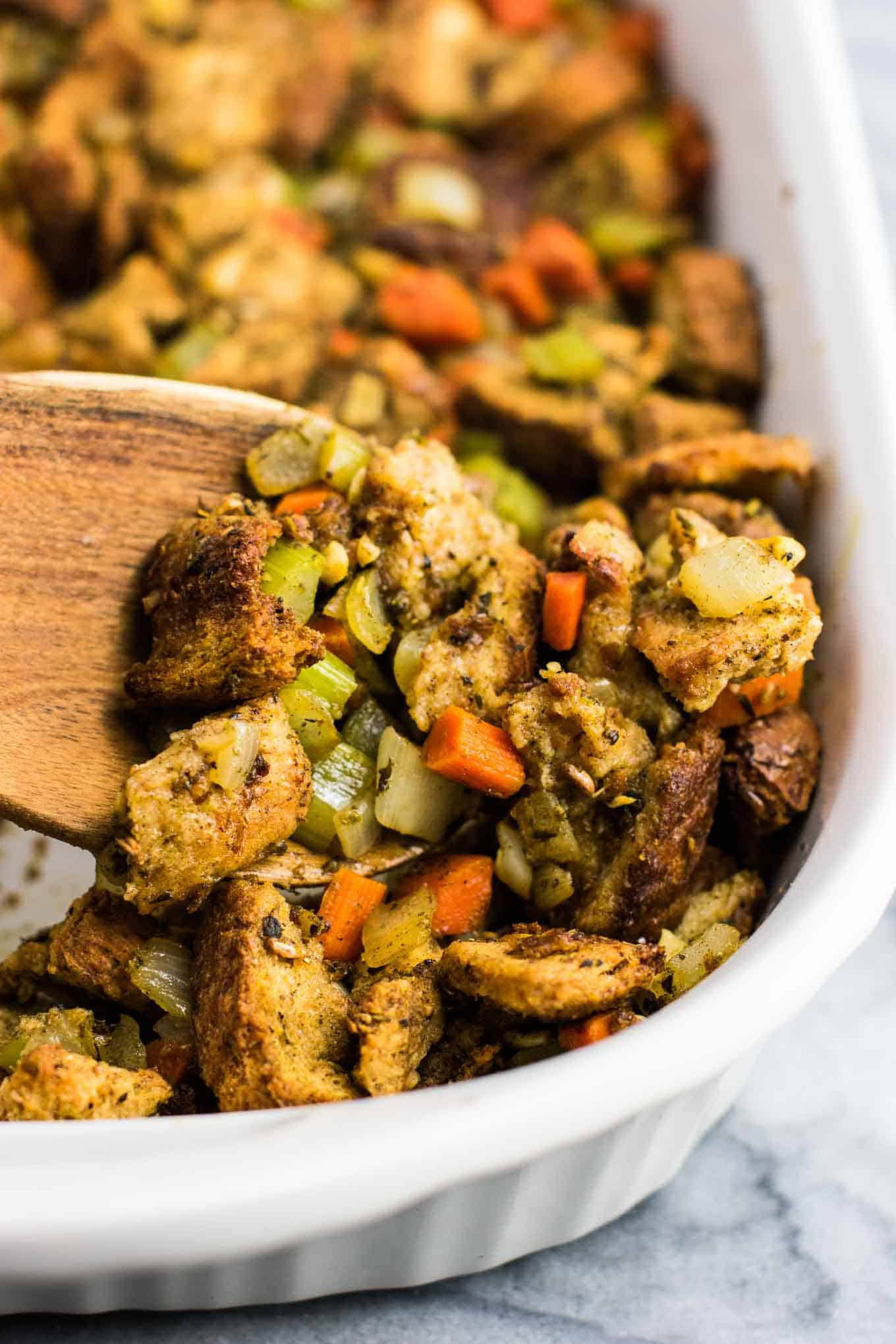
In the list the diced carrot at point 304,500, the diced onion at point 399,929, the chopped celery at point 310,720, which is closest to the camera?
the diced onion at point 399,929

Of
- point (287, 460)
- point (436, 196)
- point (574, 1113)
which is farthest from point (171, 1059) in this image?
point (436, 196)

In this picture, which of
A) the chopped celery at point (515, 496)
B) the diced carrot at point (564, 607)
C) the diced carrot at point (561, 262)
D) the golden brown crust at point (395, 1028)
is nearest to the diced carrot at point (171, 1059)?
the golden brown crust at point (395, 1028)

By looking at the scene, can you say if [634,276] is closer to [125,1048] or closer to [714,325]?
[714,325]

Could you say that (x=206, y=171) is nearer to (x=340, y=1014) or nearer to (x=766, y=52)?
(x=766, y=52)

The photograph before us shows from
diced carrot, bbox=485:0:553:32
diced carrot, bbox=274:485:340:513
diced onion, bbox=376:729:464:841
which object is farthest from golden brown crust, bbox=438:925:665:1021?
diced carrot, bbox=485:0:553:32

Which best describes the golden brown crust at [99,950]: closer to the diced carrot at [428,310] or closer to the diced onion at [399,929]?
the diced onion at [399,929]

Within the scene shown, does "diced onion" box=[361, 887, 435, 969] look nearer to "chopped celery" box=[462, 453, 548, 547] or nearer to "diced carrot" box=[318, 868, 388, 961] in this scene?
"diced carrot" box=[318, 868, 388, 961]
